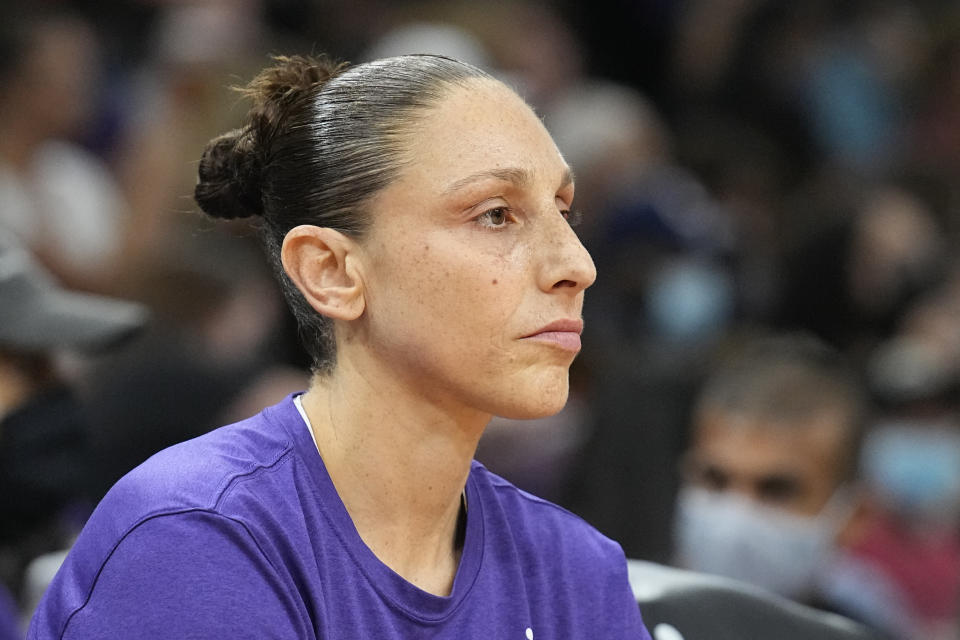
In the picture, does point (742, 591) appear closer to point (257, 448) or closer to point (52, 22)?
point (257, 448)

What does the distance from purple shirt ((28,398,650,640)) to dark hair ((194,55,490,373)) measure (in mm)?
234

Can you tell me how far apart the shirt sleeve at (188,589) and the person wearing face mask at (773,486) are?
2.05 m

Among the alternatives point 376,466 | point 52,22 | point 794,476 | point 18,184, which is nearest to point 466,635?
point 376,466

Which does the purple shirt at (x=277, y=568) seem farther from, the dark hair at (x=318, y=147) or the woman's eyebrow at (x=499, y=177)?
the woman's eyebrow at (x=499, y=177)

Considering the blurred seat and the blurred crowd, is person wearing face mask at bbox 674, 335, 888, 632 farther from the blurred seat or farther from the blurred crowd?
the blurred seat

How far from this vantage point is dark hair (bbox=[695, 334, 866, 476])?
356cm

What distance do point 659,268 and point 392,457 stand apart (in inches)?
131

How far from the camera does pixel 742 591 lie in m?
2.20

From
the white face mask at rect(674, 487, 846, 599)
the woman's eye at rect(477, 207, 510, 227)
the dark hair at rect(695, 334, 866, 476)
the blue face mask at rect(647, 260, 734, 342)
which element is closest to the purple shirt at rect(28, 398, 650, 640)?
the woman's eye at rect(477, 207, 510, 227)

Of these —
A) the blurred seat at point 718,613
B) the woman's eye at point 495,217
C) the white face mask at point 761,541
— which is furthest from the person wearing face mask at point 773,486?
the woman's eye at point 495,217

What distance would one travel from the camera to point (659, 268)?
4.98m

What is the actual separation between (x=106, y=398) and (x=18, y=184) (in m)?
1.03

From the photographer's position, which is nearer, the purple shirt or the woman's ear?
the purple shirt

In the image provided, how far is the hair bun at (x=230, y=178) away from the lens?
1.86 metres
